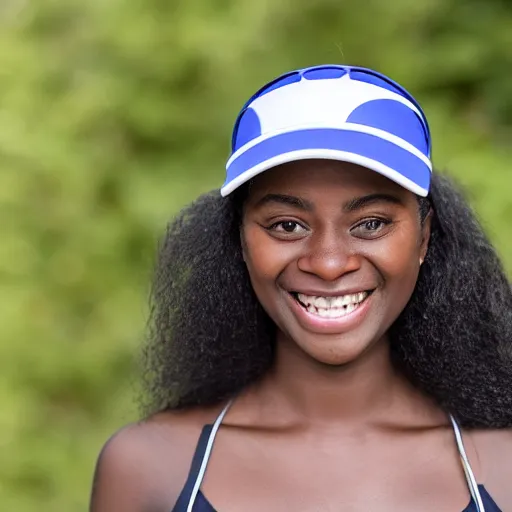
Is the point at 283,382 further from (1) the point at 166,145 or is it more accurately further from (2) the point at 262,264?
(1) the point at 166,145

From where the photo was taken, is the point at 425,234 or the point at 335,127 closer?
the point at 335,127

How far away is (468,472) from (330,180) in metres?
0.65

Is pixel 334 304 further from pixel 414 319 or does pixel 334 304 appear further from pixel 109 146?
pixel 109 146

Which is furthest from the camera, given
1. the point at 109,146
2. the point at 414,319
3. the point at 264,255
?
the point at 109,146

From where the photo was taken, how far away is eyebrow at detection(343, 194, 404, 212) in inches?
80.1

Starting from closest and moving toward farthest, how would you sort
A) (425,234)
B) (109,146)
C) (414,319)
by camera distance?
(425,234), (414,319), (109,146)

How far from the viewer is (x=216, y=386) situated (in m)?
2.36

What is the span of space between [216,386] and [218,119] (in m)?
1.68

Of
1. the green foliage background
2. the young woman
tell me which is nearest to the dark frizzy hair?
the young woman

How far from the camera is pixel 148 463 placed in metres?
2.26

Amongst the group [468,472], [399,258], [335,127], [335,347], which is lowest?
[468,472]

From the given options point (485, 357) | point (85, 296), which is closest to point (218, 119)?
point (85, 296)

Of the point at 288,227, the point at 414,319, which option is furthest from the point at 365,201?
the point at 414,319

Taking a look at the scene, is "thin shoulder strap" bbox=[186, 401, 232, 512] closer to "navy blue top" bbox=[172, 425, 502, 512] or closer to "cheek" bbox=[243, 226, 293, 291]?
"navy blue top" bbox=[172, 425, 502, 512]
